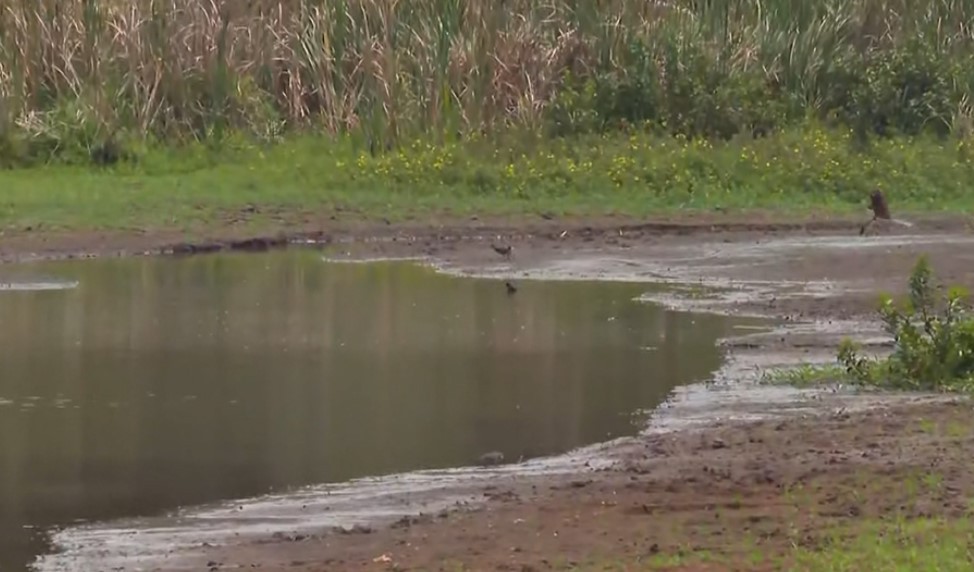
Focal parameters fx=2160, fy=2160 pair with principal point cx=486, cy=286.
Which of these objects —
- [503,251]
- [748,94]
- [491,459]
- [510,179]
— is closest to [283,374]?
[491,459]

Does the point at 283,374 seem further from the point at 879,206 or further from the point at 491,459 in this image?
the point at 879,206

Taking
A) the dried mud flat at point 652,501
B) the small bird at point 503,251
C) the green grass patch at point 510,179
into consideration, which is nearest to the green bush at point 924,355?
the dried mud flat at point 652,501

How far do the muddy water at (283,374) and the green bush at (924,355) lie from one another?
113 centimetres

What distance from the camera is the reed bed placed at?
2219 centimetres

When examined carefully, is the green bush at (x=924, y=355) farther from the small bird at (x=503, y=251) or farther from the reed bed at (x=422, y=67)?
the reed bed at (x=422, y=67)

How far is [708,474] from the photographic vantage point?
9.41 metres

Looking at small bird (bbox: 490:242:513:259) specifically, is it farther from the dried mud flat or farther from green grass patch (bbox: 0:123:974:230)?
the dried mud flat

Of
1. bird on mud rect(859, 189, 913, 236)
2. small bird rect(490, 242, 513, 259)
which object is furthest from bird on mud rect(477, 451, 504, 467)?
bird on mud rect(859, 189, 913, 236)

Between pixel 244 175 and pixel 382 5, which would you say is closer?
pixel 244 175

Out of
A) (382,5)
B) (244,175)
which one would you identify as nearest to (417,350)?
(244,175)

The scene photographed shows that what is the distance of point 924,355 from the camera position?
1180 centimetres

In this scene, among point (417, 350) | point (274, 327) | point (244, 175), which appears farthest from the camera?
point (244, 175)

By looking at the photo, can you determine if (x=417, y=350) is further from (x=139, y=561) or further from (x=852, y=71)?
(x=852, y=71)

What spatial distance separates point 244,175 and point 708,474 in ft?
40.7
